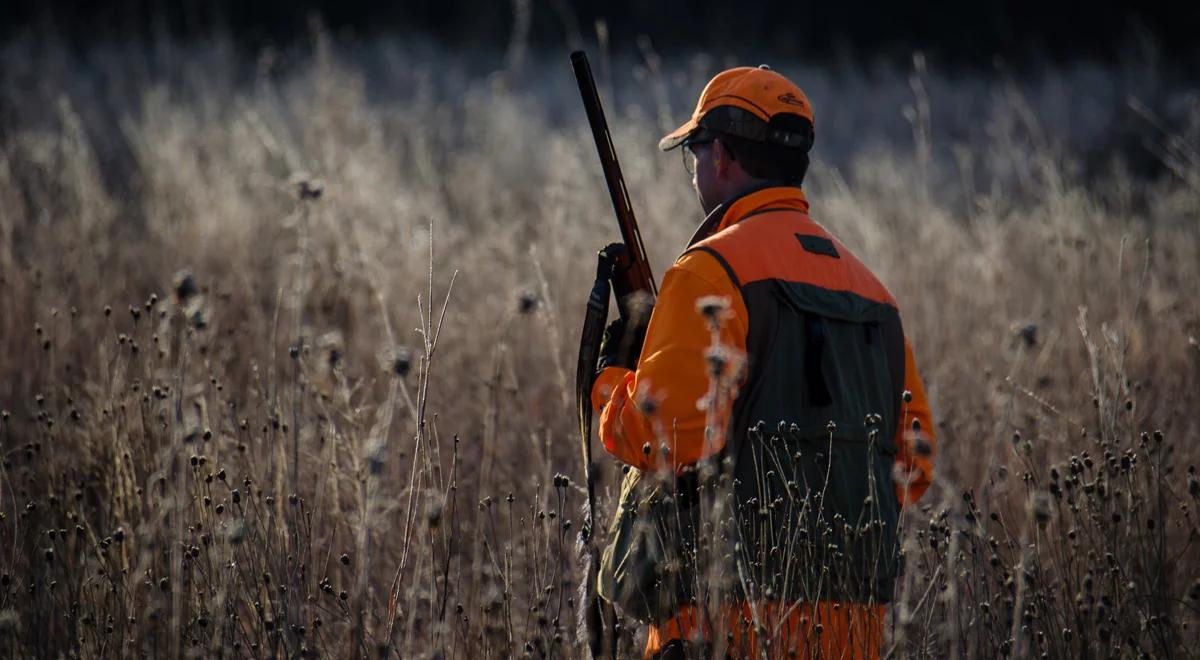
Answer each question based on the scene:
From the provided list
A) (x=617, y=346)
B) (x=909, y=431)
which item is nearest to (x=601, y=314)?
(x=617, y=346)

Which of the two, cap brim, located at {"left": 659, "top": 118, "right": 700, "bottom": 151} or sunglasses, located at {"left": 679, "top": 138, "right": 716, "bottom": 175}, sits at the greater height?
cap brim, located at {"left": 659, "top": 118, "right": 700, "bottom": 151}

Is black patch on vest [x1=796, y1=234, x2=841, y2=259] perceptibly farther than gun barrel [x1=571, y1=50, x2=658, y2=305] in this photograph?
No

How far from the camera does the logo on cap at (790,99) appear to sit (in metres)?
3.12

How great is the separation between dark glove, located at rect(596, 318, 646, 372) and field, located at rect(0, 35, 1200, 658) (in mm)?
254

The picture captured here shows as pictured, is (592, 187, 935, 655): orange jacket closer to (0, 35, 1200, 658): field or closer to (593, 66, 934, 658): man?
(593, 66, 934, 658): man

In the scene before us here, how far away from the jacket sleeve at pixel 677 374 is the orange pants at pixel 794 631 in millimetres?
368

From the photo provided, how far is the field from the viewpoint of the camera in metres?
2.93

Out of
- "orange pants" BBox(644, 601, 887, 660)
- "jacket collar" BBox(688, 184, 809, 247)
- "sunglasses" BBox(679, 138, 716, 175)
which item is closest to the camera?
"orange pants" BBox(644, 601, 887, 660)

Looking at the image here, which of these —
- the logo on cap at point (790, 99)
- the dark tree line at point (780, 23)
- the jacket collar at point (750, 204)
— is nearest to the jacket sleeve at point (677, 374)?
the jacket collar at point (750, 204)

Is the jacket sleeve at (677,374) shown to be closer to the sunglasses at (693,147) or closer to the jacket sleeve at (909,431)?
the sunglasses at (693,147)

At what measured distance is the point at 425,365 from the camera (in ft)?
10.3

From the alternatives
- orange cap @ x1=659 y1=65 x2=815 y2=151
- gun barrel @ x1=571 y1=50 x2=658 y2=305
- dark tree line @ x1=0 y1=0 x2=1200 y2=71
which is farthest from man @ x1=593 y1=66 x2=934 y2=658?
dark tree line @ x1=0 y1=0 x2=1200 y2=71

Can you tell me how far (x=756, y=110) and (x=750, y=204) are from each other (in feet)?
0.79

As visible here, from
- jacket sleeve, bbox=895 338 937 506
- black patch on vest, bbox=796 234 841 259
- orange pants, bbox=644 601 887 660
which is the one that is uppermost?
black patch on vest, bbox=796 234 841 259
